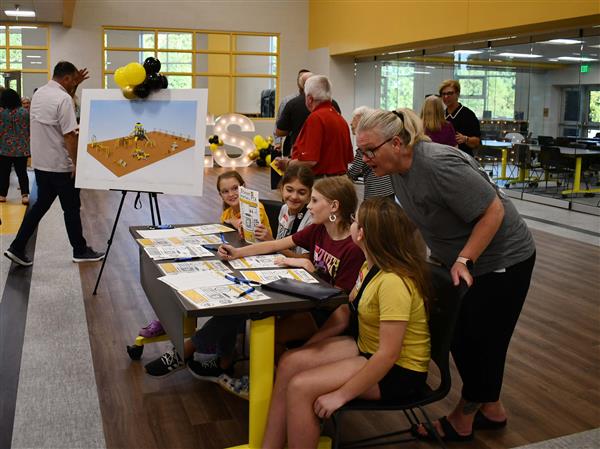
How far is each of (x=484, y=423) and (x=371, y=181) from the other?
2.41 meters

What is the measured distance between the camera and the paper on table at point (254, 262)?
3.03m

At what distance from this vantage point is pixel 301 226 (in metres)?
3.46

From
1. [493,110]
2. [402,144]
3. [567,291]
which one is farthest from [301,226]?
[493,110]

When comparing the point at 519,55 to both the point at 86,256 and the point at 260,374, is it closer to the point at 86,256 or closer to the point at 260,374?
the point at 86,256

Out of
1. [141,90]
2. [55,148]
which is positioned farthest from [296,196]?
[55,148]

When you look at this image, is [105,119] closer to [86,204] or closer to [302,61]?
[86,204]

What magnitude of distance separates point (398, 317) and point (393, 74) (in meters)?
12.6

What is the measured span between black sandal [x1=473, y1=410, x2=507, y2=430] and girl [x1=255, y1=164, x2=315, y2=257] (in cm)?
114

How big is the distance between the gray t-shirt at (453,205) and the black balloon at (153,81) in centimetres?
265

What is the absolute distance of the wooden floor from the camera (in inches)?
119

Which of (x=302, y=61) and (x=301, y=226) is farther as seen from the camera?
(x=302, y=61)

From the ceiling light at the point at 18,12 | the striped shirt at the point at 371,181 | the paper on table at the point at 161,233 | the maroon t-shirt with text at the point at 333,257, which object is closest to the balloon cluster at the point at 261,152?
the ceiling light at the point at 18,12

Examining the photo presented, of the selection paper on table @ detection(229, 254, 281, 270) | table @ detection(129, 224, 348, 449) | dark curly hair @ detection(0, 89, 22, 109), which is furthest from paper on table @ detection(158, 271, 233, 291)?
dark curly hair @ detection(0, 89, 22, 109)

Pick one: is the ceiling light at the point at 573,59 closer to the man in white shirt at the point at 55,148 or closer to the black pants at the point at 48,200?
the man in white shirt at the point at 55,148
